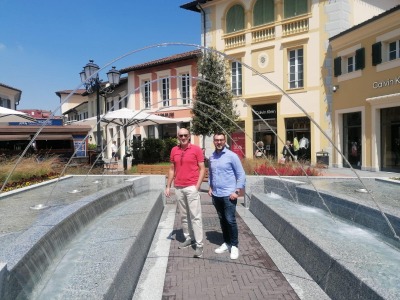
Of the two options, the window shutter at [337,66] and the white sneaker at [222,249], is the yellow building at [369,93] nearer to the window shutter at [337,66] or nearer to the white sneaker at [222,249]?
the window shutter at [337,66]

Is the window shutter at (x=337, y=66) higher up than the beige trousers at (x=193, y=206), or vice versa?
the window shutter at (x=337, y=66)

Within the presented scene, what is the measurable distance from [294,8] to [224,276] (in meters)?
20.0

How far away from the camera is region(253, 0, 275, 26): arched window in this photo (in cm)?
2241

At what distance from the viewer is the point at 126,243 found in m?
4.61

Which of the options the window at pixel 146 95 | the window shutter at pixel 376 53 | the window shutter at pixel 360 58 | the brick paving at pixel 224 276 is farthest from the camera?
the window at pixel 146 95

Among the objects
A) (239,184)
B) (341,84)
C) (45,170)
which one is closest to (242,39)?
(341,84)

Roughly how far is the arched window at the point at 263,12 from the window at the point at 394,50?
7675 millimetres

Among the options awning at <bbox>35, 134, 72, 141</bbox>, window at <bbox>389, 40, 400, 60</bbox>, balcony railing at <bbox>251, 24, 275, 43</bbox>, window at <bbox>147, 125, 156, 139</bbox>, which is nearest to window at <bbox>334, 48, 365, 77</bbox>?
window at <bbox>389, 40, 400, 60</bbox>

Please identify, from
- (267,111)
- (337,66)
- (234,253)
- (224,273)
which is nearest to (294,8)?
(337,66)

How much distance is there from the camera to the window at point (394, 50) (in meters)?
16.3

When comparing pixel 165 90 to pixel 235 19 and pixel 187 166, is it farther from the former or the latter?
pixel 187 166

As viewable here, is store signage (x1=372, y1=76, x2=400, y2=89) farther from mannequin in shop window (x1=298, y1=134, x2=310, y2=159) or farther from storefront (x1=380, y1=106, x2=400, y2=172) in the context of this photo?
mannequin in shop window (x1=298, y1=134, x2=310, y2=159)

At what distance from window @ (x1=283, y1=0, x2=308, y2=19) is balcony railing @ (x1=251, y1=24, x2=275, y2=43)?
1.09 meters

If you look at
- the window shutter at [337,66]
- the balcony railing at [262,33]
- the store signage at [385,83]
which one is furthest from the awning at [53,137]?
the store signage at [385,83]
